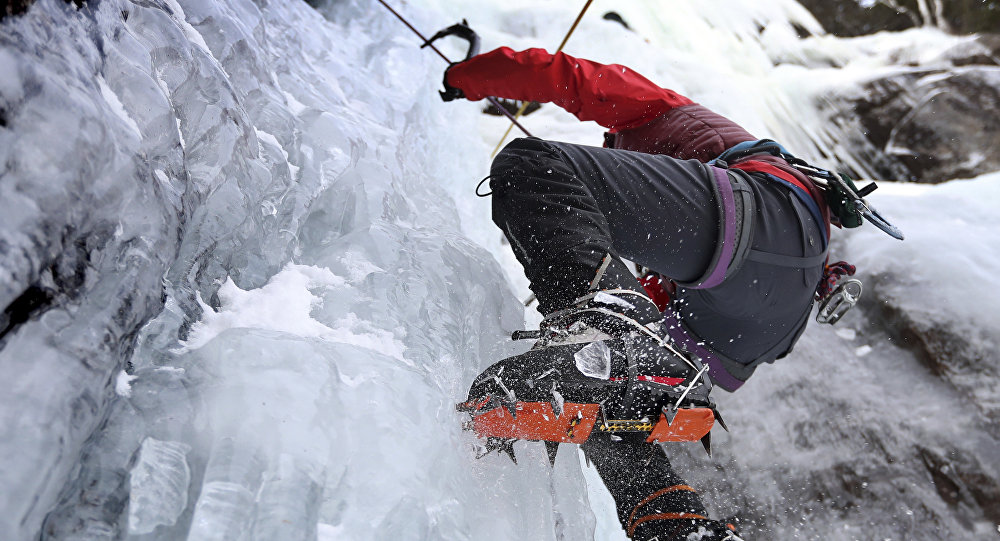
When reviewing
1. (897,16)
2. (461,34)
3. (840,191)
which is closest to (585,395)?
(840,191)

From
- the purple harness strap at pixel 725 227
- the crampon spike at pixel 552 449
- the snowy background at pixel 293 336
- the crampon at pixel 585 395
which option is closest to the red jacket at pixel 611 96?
the purple harness strap at pixel 725 227

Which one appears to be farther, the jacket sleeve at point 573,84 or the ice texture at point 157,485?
the jacket sleeve at point 573,84

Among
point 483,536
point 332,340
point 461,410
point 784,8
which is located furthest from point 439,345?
point 784,8

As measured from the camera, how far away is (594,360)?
3.90 ft

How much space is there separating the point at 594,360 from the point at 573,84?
87 cm

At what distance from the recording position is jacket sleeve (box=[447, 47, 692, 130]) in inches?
65.2

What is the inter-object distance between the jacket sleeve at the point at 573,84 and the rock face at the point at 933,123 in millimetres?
5058

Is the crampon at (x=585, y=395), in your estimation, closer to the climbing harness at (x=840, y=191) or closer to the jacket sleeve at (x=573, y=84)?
the climbing harness at (x=840, y=191)

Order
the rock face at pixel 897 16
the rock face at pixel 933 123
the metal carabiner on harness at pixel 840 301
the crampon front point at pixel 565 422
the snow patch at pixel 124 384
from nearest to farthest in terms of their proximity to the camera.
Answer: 1. the snow patch at pixel 124 384
2. the crampon front point at pixel 565 422
3. the metal carabiner on harness at pixel 840 301
4. the rock face at pixel 933 123
5. the rock face at pixel 897 16

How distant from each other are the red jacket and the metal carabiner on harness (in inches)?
19.3

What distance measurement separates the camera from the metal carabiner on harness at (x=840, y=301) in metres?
Answer: 1.50

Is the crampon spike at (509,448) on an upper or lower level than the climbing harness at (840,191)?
lower

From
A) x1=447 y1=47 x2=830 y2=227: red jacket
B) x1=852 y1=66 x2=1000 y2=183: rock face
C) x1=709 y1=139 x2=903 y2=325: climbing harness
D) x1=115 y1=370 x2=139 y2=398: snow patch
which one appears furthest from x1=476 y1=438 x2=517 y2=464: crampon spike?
x1=852 y1=66 x2=1000 y2=183: rock face

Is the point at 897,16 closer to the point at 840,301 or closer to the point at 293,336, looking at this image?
the point at 840,301
